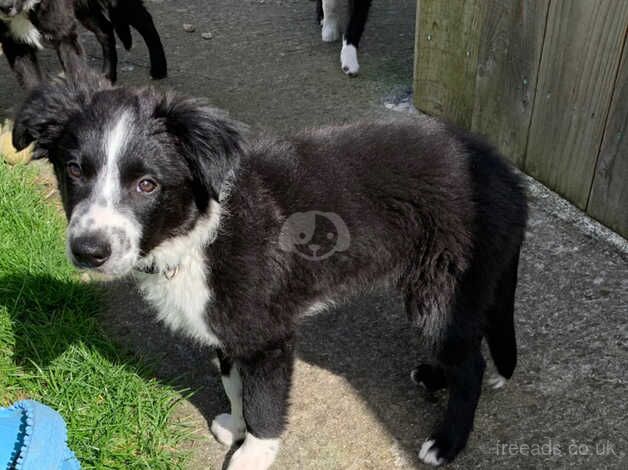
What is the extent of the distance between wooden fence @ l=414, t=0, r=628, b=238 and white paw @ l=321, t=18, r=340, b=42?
1.34 metres

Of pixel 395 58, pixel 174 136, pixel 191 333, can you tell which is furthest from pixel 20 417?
pixel 395 58

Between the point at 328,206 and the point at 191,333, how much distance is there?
611 mm

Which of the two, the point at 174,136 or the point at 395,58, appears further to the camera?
the point at 395,58

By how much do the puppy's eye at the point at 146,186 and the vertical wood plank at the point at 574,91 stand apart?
2213mm

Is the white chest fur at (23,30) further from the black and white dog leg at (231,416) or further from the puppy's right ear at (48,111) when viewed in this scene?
the black and white dog leg at (231,416)

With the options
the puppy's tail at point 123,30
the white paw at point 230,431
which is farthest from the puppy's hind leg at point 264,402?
the puppy's tail at point 123,30

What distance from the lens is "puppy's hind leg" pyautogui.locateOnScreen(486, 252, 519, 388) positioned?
233cm

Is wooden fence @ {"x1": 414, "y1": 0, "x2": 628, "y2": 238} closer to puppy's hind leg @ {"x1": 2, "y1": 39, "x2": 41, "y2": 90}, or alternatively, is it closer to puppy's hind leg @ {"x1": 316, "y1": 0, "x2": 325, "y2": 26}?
puppy's hind leg @ {"x1": 316, "y1": 0, "x2": 325, "y2": 26}

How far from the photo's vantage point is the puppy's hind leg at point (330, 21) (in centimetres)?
539

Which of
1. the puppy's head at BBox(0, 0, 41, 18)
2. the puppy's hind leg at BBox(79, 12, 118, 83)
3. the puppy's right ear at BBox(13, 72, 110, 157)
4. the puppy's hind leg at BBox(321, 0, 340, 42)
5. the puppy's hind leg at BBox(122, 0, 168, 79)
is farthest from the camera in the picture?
the puppy's hind leg at BBox(321, 0, 340, 42)

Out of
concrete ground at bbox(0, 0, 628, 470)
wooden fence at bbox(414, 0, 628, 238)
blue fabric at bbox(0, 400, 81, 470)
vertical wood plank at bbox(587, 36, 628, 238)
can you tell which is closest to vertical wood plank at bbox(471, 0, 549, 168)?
wooden fence at bbox(414, 0, 628, 238)

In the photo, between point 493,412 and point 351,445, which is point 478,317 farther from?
point 351,445

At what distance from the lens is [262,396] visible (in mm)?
2234

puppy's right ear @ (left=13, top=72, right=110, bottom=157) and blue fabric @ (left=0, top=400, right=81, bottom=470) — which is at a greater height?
puppy's right ear @ (left=13, top=72, right=110, bottom=157)
